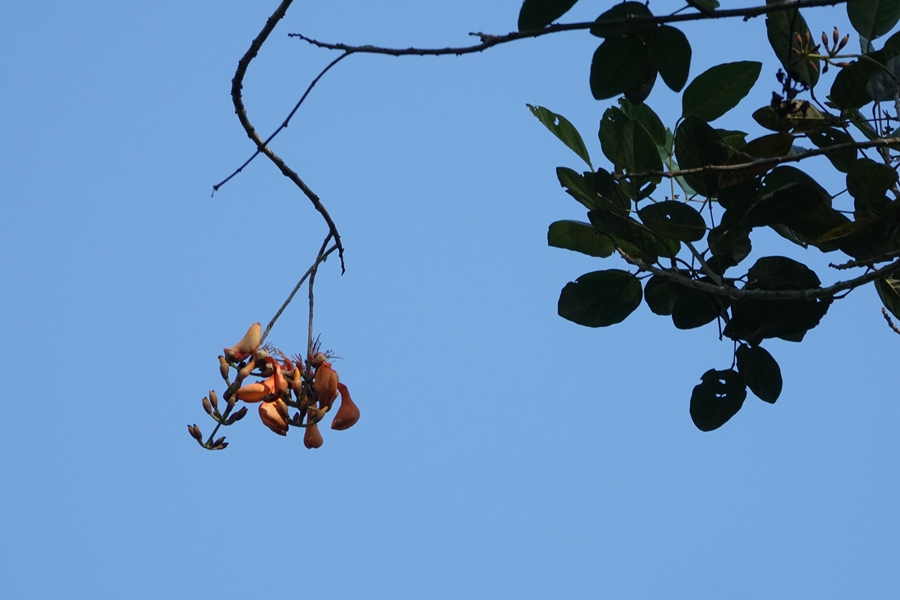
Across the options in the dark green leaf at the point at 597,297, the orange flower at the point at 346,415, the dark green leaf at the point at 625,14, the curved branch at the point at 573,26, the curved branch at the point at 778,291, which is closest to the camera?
the curved branch at the point at 573,26

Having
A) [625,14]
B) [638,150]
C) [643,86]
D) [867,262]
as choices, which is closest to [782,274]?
[867,262]

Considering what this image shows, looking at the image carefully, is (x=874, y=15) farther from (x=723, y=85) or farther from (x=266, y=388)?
(x=266, y=388)

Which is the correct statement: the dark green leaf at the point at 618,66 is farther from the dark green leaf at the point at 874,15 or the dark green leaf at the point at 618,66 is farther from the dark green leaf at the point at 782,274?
the dark green leaf at the point at 874,15

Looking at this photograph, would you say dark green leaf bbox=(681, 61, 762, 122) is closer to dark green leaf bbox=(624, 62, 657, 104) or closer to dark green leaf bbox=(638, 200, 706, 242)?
dark green leaf bbox=(624, 62, 657, 104)

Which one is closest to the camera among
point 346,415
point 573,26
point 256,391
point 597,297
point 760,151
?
point 573,26

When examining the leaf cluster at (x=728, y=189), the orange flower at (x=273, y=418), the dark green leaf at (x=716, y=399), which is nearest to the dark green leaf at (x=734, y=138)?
the leaf cluster at (x=728, y=189)

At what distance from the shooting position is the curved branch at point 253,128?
1.65 metres

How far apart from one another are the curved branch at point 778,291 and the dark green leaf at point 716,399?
39cm

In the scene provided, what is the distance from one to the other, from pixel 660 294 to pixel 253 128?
1.10m

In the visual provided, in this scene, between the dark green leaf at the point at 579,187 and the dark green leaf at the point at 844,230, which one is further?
the dark green leaf at the point at 579,187


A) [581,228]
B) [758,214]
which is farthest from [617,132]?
[758,214]

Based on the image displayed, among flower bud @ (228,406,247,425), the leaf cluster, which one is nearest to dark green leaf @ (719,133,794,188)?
the leaf cluster

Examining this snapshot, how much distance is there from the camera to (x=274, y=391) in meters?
2.07

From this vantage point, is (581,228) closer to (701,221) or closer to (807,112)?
(701,221)
